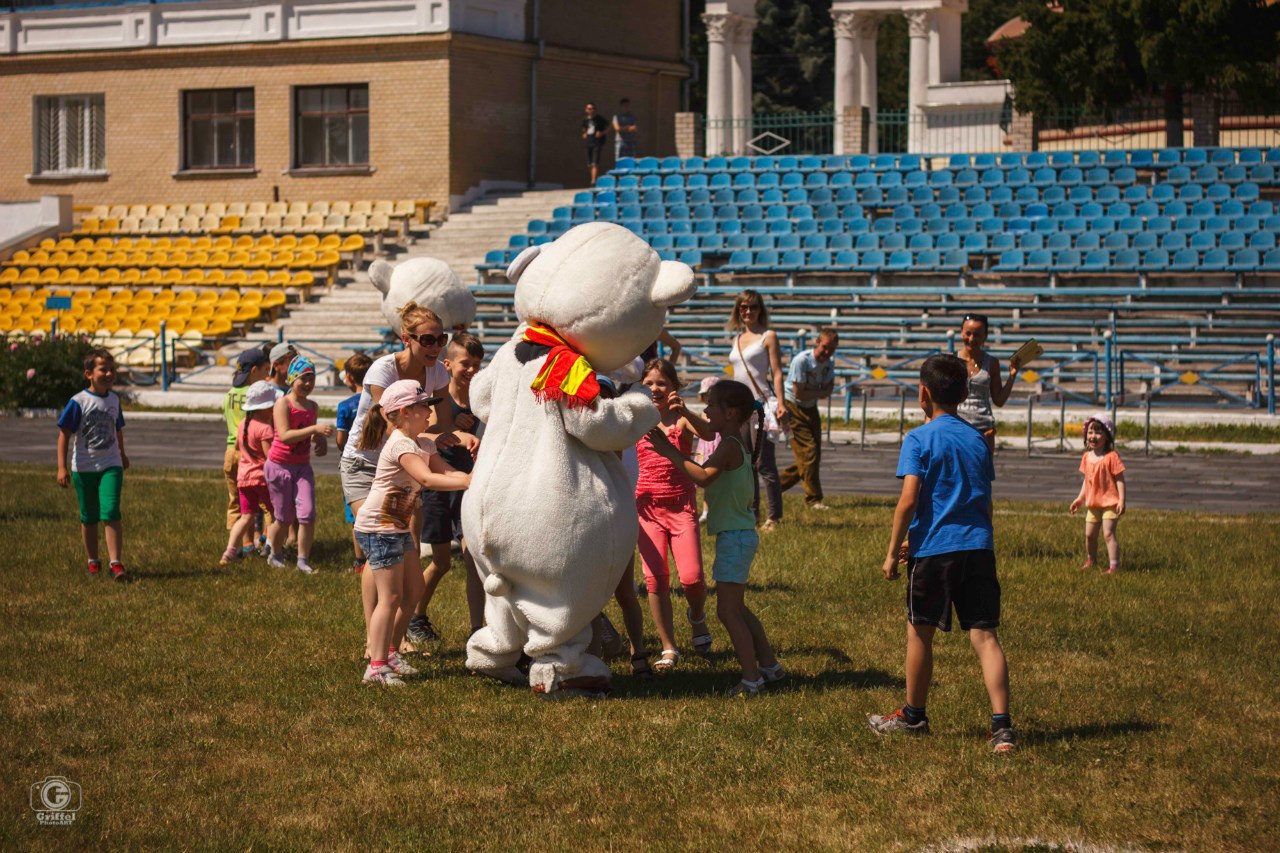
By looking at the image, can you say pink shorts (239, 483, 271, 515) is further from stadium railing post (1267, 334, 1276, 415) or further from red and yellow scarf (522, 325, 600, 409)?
stadium railing post (1267, 334, 1276, 415)

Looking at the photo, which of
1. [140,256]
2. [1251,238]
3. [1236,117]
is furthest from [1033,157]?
[140,256]

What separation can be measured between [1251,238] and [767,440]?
16.0 m

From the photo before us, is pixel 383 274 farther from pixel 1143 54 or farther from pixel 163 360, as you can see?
pixel 1143 54

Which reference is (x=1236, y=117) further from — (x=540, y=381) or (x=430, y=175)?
(x=540, y=381)

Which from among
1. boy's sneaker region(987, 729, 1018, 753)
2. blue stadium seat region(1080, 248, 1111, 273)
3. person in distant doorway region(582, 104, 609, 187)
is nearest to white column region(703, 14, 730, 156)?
person in distant doorway region(582, 104, 609, 187)

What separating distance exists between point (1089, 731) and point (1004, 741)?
612 mm

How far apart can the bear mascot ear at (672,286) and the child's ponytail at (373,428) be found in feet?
5.20

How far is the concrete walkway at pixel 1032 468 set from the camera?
50.5 feet

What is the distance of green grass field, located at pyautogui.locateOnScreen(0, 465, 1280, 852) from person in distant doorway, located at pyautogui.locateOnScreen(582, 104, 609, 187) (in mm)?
25075

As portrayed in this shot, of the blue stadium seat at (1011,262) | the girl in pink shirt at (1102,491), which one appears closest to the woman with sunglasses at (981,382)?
the girl in pink shirt at (1102,491)

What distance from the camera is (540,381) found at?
7.48m

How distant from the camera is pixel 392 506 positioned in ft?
26.5

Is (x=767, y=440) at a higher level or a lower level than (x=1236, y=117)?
lower

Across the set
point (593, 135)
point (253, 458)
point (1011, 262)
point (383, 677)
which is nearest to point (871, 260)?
point (1011, 262)
